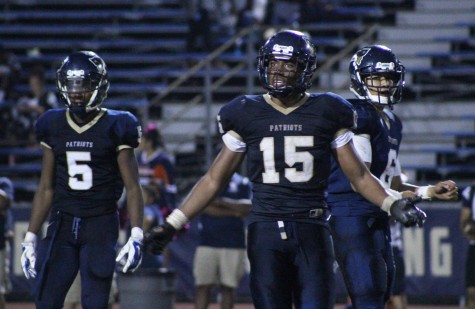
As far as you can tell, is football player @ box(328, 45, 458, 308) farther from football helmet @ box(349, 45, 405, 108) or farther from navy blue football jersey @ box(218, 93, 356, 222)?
navy blue football jersey @ box(218, 93, 356, 222)

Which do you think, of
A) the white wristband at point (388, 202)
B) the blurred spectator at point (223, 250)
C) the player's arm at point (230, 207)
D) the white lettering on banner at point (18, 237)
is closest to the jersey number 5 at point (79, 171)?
the white wristband at point (388, 202)

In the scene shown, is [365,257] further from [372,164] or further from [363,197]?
[372,164]

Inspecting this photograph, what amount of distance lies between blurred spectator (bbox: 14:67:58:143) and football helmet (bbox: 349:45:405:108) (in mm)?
7805

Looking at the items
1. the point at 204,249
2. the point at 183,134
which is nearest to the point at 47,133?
the point at 204,249

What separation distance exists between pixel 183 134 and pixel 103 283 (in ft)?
28.0

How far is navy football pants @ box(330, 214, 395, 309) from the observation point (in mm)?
6070

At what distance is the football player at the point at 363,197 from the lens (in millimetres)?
6102

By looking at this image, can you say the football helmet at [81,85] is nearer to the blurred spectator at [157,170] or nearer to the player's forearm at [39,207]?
the player's forearm at [39,207]

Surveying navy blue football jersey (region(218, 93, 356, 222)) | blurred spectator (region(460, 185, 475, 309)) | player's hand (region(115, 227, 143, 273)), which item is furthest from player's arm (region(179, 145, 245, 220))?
blurred spectator (region(460, 185, 475, 309))

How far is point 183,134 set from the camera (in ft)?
48.4

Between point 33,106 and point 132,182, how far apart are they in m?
7.62

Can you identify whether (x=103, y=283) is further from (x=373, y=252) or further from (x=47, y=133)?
(x=373, y=252)

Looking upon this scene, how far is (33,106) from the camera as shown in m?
13.8

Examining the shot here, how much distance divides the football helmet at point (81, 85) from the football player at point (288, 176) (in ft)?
4.27
